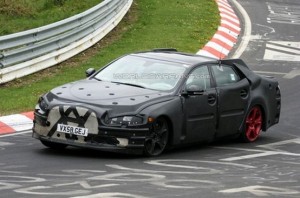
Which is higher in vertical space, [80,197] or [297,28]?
[297,28]

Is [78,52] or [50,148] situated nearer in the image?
[50,148]

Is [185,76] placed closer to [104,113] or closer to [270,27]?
[104,113]

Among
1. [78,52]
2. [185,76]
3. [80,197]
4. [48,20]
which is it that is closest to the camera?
[80,197]

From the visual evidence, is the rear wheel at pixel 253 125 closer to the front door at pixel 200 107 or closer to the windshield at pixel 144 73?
the front door at pixel 200 107

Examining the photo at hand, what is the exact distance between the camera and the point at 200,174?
10555mm

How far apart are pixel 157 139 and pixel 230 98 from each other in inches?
69.8

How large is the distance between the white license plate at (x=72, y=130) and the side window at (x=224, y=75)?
98.4 inches

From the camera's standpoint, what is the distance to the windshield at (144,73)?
12.2 meters

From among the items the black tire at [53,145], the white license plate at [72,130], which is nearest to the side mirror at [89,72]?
the black tire at [53,145]

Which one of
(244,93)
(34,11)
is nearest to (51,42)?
(244,93)

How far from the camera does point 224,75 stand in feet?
43.2

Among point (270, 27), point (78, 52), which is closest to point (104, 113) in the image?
point (78, 52)

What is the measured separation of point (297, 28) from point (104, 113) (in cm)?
1743

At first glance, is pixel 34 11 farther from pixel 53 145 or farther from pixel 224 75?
pixel 53 145
